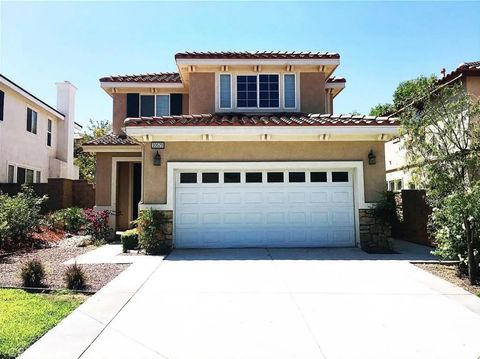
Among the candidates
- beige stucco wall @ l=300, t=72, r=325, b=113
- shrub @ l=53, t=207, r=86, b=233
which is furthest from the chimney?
beige stucco wall @ l=300, t=72, r=325, b=113

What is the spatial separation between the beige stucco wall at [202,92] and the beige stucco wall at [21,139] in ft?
32.0

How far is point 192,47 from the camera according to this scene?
15.2 metres

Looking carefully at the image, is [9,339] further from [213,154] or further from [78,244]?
[78,244]

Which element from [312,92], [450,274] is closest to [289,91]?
[312,92]

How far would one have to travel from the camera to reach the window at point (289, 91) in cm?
1459

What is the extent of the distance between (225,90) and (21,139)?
11.9 metres

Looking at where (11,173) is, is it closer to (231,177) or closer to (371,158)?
(231,177)

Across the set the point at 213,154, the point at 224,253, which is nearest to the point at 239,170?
the point at 213,154

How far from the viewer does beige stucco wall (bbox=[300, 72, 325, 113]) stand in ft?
48.0

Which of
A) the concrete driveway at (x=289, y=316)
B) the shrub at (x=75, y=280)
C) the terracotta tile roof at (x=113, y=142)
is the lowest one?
the concrete driveway at (x=289, y=316)

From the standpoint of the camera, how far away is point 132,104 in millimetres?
16859

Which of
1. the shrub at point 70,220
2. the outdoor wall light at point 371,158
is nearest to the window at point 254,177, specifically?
the outdoor wall light at point 371,158

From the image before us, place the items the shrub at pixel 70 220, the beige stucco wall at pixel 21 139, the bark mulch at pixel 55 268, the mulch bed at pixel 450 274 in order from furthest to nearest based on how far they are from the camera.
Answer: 1. the beige stucco wall at pixel 21 139
2. the shrub at pixel 70 220
3. the bark mulch at pixel 55 268
4. the mulch bed at pixel 450 274

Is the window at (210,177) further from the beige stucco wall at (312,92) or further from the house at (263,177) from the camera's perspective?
the beige stucco wall at (312,92)
